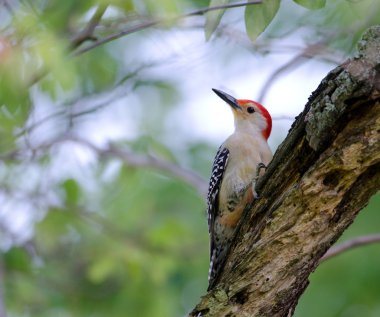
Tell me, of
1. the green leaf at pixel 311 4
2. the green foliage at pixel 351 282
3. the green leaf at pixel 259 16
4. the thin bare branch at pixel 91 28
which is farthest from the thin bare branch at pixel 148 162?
the green leaf at pixel 311 4

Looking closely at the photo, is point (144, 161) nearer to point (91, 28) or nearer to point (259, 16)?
point (91, 28)

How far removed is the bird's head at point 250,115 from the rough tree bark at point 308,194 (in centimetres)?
282

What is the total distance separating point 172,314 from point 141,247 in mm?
1087

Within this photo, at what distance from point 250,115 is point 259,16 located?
3.05 metres

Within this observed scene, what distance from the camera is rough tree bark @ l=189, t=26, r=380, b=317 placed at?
147 inches

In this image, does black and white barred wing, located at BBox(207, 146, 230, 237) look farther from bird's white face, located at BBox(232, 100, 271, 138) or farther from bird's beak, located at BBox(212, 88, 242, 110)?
bird's beak, located at BBox(212, 88, 242, 110)

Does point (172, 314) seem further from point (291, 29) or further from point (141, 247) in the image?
point (291, 29)

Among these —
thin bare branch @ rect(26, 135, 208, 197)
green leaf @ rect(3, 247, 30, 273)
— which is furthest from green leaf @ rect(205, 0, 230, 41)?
green leaf @ rect(3, 247, 30, 273)

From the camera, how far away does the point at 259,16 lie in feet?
13.5

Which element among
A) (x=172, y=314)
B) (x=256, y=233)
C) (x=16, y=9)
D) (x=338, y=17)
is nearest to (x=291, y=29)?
(x=338, y=17)

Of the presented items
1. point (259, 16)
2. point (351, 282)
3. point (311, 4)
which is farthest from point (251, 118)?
point (311, 4)

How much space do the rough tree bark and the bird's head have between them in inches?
111

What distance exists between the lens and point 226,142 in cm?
673

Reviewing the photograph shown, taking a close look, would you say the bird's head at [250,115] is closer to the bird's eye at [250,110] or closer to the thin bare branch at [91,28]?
the bird's eye at [250,110]
